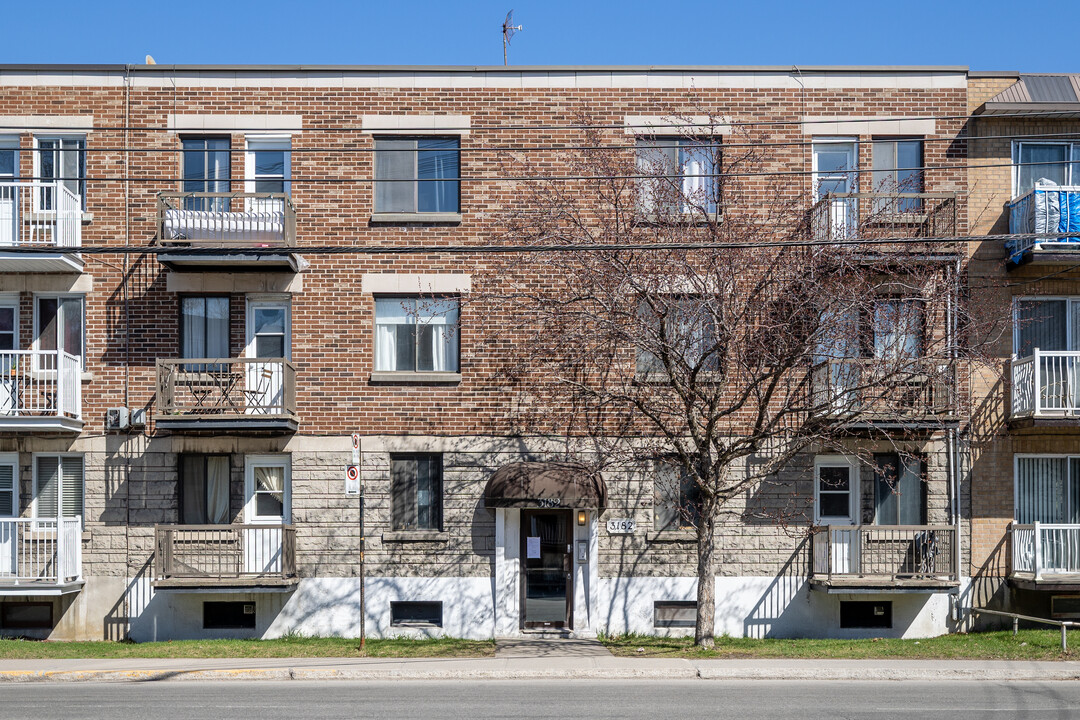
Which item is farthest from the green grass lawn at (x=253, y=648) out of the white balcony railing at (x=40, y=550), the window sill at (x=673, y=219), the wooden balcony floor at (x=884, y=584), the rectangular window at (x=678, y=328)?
the window sill at (x=673, y=219)

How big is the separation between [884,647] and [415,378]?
30.6 feet

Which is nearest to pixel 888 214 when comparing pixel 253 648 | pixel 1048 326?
pixel 1048 326

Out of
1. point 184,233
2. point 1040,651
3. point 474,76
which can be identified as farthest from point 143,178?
point 1040,651

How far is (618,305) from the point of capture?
16.0 metres

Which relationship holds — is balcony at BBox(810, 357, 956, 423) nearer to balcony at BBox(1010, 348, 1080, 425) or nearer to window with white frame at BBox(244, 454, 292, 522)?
balcony at BBox(1010, 348, 1080, 425)

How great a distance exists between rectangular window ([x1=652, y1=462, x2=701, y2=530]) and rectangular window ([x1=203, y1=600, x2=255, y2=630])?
25.0ft

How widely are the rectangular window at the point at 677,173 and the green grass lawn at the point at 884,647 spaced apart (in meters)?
7.08

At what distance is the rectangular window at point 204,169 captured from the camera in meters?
19.4

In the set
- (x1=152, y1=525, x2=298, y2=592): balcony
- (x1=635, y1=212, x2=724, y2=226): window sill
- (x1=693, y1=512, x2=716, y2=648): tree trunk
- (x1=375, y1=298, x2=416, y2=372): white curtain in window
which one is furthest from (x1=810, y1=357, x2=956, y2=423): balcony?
(x1=152, y1=525, x2=298, y2=592): balcony

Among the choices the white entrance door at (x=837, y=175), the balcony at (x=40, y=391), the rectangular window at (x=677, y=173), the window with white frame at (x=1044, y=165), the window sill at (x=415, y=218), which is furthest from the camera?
the window with white frame at (x=1044, y=165)

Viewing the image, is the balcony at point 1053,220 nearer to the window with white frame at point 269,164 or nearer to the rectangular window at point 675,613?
the rectangular window at point 675,613

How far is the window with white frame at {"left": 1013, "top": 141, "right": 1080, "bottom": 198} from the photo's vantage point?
19594 mm

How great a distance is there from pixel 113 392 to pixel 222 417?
8.49ft

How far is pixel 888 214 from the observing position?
18484 mm
